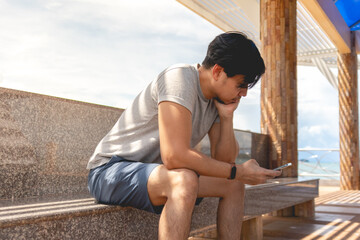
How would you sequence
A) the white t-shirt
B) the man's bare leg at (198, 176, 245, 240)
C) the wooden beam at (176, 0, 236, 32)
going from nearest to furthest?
the white t-shirt, the man's bare leg at (198, 176, 245, 240), the wooden beam at (176, 0, 236, 32)

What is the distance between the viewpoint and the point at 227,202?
136cm

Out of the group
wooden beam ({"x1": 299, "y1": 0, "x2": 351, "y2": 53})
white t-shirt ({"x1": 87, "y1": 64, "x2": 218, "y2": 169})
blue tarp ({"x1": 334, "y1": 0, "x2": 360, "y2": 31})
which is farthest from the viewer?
blue tarp ({"x1": 334, "y1": 0, "x2": 360, "y2": 31})

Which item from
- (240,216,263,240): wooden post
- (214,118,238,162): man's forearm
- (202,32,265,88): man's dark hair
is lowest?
(240,216,263,240): wooden post

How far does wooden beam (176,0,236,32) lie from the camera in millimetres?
6650

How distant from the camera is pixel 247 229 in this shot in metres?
2.28

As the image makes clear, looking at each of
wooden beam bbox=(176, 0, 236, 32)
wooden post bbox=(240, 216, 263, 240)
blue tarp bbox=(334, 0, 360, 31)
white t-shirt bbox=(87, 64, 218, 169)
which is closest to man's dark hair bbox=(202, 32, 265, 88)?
white t-shirt bbox=(87, 64, 218, 169)

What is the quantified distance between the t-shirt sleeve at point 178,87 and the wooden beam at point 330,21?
434 centimetres

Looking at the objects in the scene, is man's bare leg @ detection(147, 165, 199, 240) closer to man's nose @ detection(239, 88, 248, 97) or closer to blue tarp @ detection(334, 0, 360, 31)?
man's nose @ detection(239, 88, 248, 97)

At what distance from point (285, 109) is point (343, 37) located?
351 centimetres

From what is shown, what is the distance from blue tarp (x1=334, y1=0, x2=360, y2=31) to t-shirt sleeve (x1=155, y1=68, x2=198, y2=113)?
6700mm

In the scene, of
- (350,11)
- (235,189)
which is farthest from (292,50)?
(350,11)

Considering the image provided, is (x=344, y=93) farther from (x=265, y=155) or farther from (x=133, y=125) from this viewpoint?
(x=133, y=125)

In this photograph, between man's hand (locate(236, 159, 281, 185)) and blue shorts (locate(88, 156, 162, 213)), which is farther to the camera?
man's hand (locate(236, 159, 281, 185))

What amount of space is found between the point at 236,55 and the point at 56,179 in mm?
999
